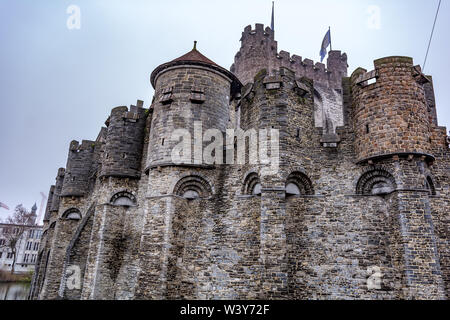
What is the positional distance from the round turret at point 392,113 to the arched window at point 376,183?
0.63 meters

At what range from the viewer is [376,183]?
12516mm

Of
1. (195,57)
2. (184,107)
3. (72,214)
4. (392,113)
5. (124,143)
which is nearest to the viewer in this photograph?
(392,113)

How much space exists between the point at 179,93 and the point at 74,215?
12266mm

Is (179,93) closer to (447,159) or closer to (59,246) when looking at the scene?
(447,159)

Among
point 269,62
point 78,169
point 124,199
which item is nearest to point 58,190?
point 78,169

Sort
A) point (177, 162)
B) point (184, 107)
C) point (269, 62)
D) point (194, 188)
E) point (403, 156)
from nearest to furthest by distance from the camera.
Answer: point (403, 156), point (177, 162), point (194, 188), point (184, 107), point (269, 62)

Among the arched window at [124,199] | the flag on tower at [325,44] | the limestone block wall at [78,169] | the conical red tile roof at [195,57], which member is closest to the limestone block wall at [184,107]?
the conical red tile roof at [195,57]

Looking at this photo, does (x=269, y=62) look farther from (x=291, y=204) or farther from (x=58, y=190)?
(x=58, y=190)

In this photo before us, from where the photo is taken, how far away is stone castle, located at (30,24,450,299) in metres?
11.4

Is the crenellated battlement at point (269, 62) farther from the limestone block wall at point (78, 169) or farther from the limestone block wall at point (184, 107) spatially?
the limestone block wall at point (78, 169)

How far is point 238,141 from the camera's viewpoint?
45.5 feet

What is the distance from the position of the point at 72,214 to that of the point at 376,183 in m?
18.1

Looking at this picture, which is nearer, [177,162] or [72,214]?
[177,162]

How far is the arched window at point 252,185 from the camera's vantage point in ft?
42.7
